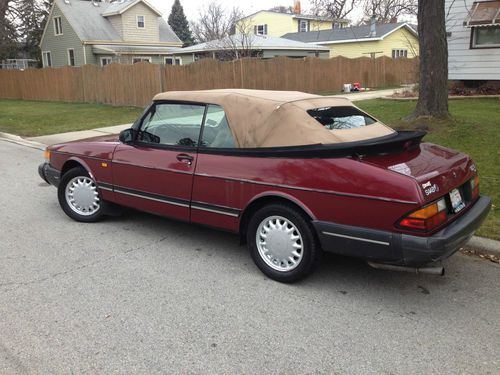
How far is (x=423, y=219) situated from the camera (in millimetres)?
3260

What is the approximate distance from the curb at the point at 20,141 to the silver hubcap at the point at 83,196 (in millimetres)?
6299

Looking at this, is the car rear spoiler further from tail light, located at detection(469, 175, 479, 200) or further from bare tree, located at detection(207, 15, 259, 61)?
bare tree, located at detection(207, 15, 259, 61)

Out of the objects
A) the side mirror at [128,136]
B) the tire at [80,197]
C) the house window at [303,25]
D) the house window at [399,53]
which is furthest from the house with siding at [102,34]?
the side mirror at [128,136]

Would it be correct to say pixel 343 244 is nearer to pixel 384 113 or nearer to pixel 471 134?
pixel 471 134

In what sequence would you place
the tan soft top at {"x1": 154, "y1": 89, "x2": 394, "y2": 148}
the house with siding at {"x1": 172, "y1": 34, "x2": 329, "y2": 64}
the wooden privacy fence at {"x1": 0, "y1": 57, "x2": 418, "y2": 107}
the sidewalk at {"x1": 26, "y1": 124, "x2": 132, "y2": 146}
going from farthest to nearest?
the house with siding at {"x1": 172, "y1": 34, "x2": 329, "y2": 64} → the wooden privacy fence at {"x1": 0, "y1": 57, "x2": 418, "y2": 107} → the sidewalk at {"x1": 26, "y1": 124, "x2": 132, "y2": 146} → the tan soft top at {"x1": 154, "y1": 89, "x2": 394, "y2": 148}

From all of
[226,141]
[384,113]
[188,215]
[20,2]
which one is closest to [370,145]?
[226,141]

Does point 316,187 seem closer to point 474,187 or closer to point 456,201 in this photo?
point 456,201

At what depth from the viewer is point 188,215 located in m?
4.50

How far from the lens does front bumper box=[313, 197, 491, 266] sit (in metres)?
3.28

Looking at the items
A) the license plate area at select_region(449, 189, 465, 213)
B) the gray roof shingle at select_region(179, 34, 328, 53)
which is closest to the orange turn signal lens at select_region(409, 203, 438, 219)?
the license plate area at select_region(449, 189, 465, 213)

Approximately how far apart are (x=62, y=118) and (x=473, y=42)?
47.3 feet

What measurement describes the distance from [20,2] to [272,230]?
1493 inches

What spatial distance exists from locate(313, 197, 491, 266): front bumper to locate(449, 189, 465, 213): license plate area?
8 cm

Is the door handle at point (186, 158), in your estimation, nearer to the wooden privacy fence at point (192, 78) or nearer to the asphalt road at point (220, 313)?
the asphalt road at point (220, 313)
